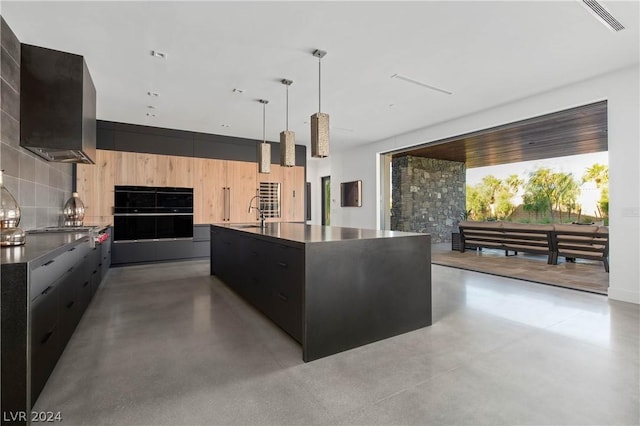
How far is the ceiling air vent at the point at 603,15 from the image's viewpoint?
2.44 meters

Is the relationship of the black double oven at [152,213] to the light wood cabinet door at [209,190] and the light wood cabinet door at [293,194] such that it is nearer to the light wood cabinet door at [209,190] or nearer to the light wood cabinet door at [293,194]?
the light wood cabinet door at [209,190]

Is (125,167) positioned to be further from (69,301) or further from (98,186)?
(69,301)

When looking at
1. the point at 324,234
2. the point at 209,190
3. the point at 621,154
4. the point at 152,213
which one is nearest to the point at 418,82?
the point at 621,154

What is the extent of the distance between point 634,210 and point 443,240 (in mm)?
5854

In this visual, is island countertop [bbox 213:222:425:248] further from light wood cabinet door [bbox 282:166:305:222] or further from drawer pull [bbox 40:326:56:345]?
light wood cabinet door [bbox 282:166:305:222]

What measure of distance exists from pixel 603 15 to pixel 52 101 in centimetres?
496

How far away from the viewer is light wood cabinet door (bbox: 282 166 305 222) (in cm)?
717

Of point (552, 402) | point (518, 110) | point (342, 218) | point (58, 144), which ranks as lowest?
point (552, 402)

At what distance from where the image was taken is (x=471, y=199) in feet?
34.6

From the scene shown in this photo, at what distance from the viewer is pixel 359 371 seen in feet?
6.30

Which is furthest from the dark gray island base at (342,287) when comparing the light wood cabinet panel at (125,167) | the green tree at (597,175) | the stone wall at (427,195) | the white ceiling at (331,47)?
the green tree at (597,175)

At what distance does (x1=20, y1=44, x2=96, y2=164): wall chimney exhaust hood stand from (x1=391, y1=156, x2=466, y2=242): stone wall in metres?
6.48

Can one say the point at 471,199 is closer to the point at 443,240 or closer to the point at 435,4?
the point at 443,240

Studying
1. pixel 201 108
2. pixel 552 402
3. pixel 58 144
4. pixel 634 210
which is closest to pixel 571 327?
pixel 552 402
